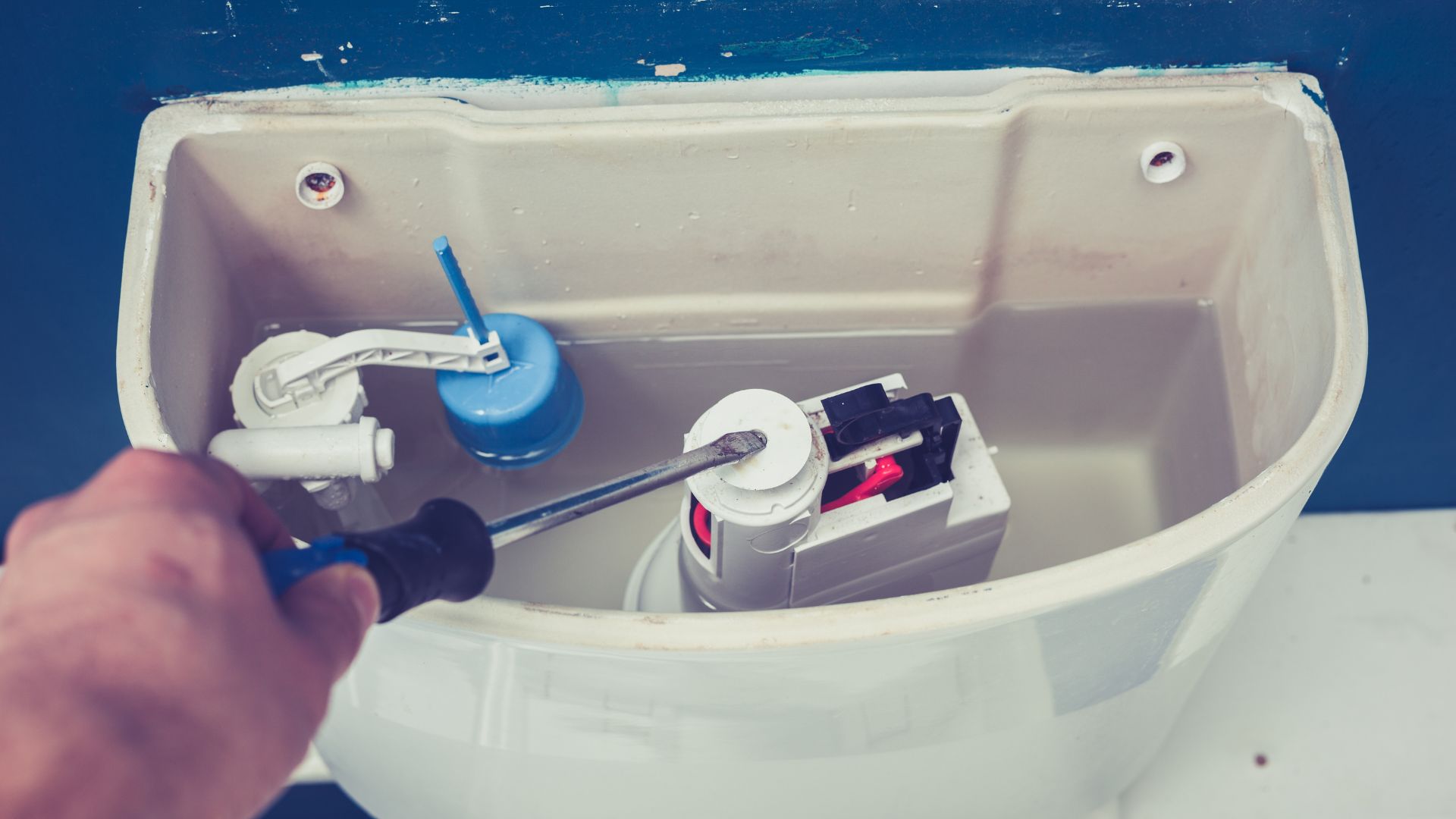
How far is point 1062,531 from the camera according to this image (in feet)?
3.52

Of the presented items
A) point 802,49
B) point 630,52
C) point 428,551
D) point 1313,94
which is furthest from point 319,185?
point 1313,94

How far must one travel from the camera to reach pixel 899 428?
740 millimetres

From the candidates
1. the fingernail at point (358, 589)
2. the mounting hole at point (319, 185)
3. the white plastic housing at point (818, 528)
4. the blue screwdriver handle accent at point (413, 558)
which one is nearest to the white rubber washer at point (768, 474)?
the white plastic housing at point (818, 528)

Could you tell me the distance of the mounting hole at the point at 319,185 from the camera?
2.88 ft

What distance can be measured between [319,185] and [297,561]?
0.54 meters

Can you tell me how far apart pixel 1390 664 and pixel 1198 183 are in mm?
570

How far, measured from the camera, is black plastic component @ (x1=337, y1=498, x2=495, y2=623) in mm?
473

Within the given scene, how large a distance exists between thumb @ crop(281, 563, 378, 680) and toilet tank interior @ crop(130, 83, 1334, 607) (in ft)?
1.10

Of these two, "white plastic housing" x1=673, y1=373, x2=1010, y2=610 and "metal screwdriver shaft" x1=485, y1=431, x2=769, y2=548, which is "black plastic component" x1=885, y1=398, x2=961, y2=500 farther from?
"metal screwdriver shaft" x1=485, y1=431, x2=769, y2=548

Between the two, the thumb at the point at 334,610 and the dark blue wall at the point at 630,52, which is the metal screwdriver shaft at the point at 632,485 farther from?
the dark blue wall at the point at 630,52

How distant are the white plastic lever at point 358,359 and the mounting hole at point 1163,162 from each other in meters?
0.55

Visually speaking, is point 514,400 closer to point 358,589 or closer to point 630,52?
point 630,52

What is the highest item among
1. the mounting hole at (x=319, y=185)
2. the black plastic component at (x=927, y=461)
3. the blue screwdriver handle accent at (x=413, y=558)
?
the blue screwdriver handle accent at (x=413, y=558)

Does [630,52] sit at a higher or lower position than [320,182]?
higher
